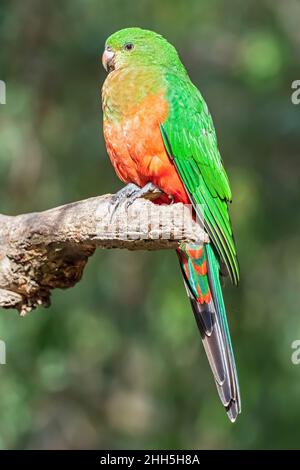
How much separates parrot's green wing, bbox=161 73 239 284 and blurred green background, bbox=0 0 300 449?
1.96m

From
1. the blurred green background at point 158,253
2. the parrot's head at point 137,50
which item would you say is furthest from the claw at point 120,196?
the blurred green background at point 158,253

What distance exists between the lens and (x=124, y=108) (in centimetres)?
439

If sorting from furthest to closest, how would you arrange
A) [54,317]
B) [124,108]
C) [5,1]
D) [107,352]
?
[107,352]
[54,317]
[5,1]
[124,108]

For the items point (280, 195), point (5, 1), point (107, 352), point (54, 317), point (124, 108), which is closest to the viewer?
point (124, 108)

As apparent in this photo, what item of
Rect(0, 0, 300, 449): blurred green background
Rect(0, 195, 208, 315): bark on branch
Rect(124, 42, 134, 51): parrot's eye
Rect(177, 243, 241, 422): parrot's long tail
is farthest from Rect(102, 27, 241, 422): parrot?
Rect(0, 0, 300, 449): blurred green background

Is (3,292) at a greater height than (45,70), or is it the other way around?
(45,70)

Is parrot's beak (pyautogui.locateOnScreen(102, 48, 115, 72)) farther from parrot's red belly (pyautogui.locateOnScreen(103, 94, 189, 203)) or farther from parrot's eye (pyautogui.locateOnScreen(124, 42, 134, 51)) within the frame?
parrot's red belly (pyautogui.locateOnScreen(103, 94, 189, 203))

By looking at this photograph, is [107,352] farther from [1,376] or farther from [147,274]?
[1,376]

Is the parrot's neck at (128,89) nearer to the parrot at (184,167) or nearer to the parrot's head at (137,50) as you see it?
the parrot at (184,167)

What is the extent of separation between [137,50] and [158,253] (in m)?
2.95

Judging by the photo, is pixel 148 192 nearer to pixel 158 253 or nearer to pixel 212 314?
pixel 212 314

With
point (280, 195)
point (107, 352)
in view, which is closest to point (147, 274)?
point (107, 352)
